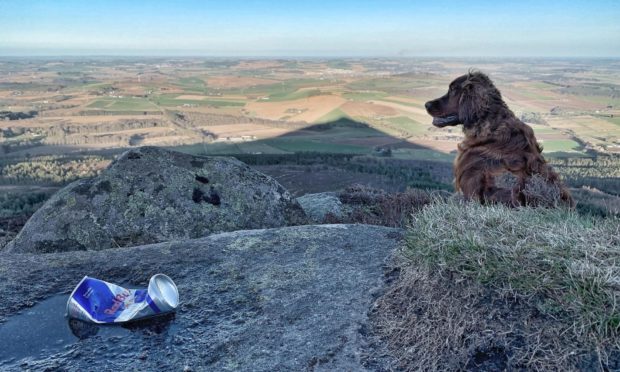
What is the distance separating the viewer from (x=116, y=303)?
3246mm

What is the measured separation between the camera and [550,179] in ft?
15.2

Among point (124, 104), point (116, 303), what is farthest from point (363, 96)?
point (116, 303)

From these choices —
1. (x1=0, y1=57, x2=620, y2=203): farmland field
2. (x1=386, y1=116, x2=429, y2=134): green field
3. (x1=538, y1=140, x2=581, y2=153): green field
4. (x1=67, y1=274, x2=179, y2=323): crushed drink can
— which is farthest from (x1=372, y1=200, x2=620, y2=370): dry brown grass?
(x1=386, y1=116, x2=429, y2=134): green field

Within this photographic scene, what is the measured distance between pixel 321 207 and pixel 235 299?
5221 mm

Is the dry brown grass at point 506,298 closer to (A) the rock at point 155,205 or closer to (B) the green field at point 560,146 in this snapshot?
(A) the rock at point 155,205

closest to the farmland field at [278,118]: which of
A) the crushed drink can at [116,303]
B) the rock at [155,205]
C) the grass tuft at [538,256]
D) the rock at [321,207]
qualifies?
the rock at [321,207]

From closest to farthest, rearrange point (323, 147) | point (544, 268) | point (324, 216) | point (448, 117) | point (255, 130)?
point (544, 268), point (448, 117), point (324, 216), point (323, 147), point (255, 130)

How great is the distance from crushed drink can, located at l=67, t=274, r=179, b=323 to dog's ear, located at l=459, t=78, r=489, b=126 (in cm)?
375

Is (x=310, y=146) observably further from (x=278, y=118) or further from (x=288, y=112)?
(x=288, y=112)

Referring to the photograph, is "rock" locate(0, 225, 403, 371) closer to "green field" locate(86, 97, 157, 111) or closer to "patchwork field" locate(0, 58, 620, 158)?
"patchwork field" locate(0, 58, 620, 158)

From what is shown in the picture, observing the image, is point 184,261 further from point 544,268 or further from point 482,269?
point 544,268

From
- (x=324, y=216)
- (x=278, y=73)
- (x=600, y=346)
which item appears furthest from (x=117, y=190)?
(x=278, y=73)

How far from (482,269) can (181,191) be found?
5447 mm

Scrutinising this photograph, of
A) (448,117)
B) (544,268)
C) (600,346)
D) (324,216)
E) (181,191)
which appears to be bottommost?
(324,216)
